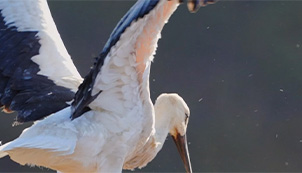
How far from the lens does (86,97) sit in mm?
5461

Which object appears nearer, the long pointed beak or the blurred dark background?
the long pointed beak

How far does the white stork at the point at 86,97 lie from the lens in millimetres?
5238

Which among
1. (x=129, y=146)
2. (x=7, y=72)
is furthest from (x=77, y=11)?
(x=129, y=146)

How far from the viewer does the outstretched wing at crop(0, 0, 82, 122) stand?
6086 millimetres

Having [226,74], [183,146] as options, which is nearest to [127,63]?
[183,146]

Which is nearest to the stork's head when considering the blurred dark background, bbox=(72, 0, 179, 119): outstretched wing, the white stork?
the white stork

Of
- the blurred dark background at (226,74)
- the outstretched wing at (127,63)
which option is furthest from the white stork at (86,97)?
the blurred dark background at (226,74)

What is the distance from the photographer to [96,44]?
413 inches

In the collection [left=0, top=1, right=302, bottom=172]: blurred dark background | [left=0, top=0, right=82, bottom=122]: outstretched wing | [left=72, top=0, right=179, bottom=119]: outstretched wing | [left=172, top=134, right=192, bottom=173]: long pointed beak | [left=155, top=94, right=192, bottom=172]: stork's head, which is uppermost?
[left=72, top=0, right=179, bottom=119]: outstretched wing

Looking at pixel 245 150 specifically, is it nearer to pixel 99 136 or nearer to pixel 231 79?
pixel 231 79

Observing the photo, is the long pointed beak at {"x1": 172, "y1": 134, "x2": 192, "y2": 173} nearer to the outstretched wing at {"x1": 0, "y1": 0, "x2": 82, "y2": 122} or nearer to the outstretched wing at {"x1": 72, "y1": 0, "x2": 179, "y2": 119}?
the outstretched wing at {"x1": 0, "y1": 0, "x2": 82, "y2": 122}

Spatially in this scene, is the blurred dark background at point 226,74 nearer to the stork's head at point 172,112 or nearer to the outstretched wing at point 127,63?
the stork's head at point 172,112

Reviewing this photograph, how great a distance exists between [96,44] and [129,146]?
4.91m

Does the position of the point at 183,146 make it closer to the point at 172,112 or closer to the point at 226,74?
the point at 172,112
